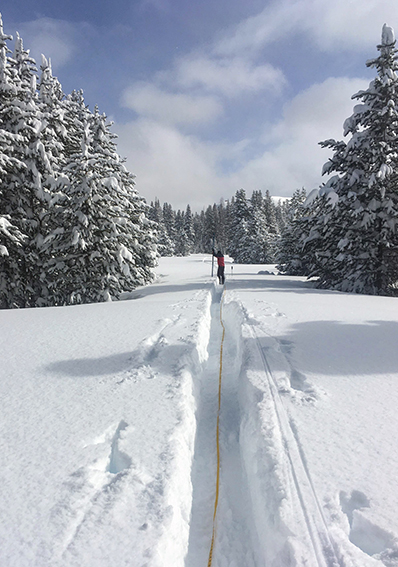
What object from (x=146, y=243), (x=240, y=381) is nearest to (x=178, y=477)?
(x=240, y=381)

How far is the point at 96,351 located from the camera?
6.27 metres

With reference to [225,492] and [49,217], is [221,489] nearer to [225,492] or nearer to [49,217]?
[225,492]

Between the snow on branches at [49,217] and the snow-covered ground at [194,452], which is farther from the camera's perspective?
the snow on branches at [49,217]

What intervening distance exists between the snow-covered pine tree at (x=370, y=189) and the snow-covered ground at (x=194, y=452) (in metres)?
7.73

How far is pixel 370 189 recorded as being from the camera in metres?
13.6

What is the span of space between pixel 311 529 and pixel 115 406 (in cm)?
270

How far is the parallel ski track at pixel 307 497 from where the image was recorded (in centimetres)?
238

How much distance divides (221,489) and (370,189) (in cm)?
1372

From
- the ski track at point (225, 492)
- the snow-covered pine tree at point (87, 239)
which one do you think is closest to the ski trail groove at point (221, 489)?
the ski track at point (225, 492)

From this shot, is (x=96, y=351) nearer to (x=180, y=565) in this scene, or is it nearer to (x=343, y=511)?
(x=180, y=565)

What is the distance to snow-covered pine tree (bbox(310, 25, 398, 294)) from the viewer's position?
519 inches

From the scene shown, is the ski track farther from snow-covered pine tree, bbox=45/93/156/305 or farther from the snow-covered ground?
snow-covered pine tree, bbox=45/93/156/305

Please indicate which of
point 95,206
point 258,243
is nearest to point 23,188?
point 95,206

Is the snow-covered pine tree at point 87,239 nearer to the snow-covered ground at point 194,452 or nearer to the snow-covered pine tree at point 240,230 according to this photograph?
the snow-covered ground at point 194,452
